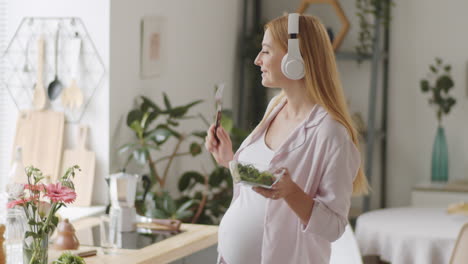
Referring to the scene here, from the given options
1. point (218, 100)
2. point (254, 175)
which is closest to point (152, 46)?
point (218, 100)

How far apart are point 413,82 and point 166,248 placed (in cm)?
315

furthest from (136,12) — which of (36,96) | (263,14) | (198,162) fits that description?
(263,14)

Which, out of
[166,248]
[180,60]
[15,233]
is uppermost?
[180,60]

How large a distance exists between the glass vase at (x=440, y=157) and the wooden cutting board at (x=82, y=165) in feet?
8.43

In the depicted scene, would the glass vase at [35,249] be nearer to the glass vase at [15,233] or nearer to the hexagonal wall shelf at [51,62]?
the glass vase at [15,233]

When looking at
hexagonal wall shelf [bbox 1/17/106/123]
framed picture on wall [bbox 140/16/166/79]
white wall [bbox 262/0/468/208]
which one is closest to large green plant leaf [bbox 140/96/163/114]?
framed picture on wall [bbox 140/16/166/79]

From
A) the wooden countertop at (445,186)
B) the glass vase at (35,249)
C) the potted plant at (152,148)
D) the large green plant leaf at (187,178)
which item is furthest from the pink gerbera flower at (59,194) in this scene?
the wooden countertop at (445,186)

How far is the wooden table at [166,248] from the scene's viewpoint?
→ 2.61m

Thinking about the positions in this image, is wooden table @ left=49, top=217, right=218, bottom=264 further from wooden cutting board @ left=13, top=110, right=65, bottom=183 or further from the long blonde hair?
the long blonde hair

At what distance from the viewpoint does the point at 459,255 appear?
330cm

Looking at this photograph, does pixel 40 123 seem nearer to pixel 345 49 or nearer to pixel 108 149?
pixel 108 149

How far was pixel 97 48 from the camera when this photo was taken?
3553 millimetres

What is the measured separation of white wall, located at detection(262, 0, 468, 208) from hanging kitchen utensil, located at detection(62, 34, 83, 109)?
2.37 meters

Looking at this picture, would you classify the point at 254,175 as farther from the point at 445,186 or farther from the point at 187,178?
the point at 445,186
